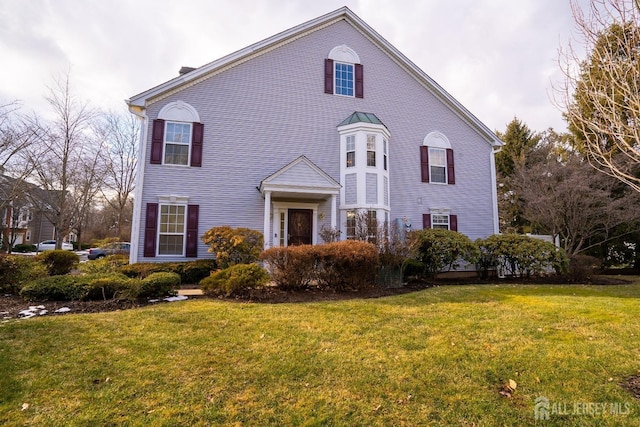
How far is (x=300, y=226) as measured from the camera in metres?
11.8

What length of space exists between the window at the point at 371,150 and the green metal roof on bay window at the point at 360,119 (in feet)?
1.91

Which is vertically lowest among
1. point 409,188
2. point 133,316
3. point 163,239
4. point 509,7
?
point 133,316

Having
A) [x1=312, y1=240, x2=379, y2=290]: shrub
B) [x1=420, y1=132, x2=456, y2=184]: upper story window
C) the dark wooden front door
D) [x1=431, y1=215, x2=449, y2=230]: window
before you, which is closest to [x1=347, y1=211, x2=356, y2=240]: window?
the dark wooden front door

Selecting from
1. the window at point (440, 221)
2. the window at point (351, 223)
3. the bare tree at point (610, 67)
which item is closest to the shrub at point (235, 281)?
the window at point (351, 223)

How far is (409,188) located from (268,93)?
21.3 feet

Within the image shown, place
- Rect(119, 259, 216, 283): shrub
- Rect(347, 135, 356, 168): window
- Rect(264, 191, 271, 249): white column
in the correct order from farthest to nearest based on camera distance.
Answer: Rect(347, 135, 356, 168): window → Rect(264, 191, 271, 249): white column → Rect(119, 259, 216, 283): shrub

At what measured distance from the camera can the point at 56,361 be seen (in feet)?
12.1

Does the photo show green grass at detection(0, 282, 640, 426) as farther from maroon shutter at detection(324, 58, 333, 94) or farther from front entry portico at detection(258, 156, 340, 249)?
maroon shutter at detection(324, 58, 333, 94)

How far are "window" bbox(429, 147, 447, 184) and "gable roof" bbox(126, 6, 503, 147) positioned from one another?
203 centimetres

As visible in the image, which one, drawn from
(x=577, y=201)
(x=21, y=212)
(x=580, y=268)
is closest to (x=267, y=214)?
(x=580, y=268)

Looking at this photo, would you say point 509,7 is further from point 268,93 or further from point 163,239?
point 163,239

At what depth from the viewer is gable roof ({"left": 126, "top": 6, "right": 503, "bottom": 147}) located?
35.2ft

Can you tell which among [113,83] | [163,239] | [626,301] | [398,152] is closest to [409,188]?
[398,152]

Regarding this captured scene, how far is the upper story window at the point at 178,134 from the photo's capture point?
35.3 ft
